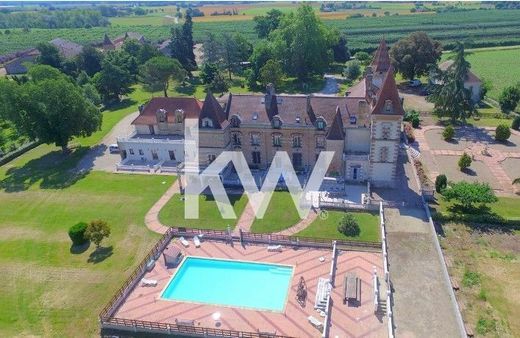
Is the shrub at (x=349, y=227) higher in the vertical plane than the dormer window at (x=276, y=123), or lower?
lower

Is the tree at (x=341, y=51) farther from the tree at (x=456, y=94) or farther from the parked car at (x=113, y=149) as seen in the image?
the parked car at (x=113, y=149)

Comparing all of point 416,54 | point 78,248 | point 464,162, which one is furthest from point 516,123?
point 78,248

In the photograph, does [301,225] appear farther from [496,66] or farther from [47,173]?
[496,66]

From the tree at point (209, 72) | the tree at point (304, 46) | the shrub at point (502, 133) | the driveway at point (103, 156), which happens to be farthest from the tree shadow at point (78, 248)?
the tree at point (304, 46)

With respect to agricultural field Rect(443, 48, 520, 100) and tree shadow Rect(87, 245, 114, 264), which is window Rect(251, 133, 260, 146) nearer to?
tree shadow Rect(87, 245, 114, 264)

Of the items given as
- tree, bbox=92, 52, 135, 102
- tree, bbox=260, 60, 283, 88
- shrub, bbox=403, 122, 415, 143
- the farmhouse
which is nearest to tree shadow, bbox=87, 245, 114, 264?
the farmhouse

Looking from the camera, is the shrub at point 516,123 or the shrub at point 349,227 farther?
the shrub at point 516,123

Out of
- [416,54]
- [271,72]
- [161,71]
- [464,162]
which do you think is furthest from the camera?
[416,54]
